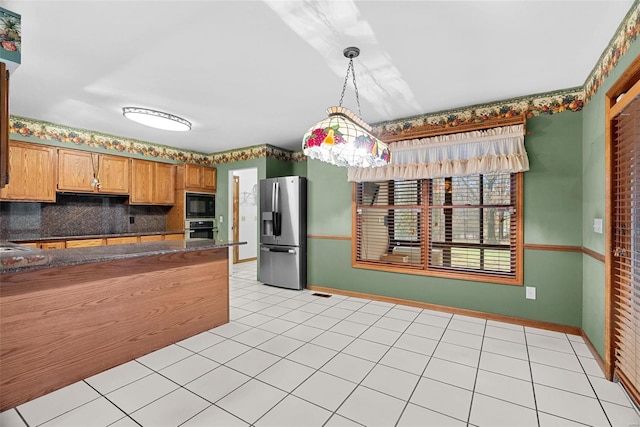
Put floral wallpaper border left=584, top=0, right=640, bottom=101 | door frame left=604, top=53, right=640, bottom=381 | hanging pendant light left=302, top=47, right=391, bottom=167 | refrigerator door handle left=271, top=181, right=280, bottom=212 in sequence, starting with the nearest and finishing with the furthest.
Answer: floral wallpaper border left=584, top=0, right=640, bottom=101 → hanging pendant light left=302, top=47, right=391, bottom=167 → door frame left=604, top=53, right=640, bottom=381 → refrigerator door handle left=271, top=181, right=280, bottom=212

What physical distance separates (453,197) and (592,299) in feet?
5.29

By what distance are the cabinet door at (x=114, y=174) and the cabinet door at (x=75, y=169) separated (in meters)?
0.12

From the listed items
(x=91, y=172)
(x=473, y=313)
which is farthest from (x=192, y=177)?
(x=473, y=313)

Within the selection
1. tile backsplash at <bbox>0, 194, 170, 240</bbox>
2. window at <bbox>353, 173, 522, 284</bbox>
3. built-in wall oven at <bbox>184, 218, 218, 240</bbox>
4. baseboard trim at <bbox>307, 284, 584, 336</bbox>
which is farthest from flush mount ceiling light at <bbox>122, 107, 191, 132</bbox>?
baseboard trim at <bbox>307, 284, 584, 336</bbox>

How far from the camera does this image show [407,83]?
9.63ft

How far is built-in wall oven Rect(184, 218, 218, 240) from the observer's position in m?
5.55

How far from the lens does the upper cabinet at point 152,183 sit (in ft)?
16.5

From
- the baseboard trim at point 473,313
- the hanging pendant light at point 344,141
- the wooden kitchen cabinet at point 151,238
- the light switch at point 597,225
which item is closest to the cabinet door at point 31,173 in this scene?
the wooden kitchen cabinet at point 151,238

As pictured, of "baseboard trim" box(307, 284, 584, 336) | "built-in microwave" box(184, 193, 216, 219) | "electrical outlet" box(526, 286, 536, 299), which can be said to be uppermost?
"built-in microwave" box(184, 193, 216, 219)

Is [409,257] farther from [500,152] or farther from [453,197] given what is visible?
[500,152]

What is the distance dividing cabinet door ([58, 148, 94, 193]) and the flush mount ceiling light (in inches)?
57.5

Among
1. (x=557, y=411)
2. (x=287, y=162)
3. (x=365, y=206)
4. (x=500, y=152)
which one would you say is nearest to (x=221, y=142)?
(x=287, y=162)

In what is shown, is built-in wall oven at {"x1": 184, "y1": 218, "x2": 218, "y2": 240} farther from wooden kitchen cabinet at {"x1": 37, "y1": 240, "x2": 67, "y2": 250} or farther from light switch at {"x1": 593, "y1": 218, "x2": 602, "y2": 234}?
light switch at {"x1": 593, "y1": 218, "x2": 602, "y2": 234}

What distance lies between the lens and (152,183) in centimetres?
525
